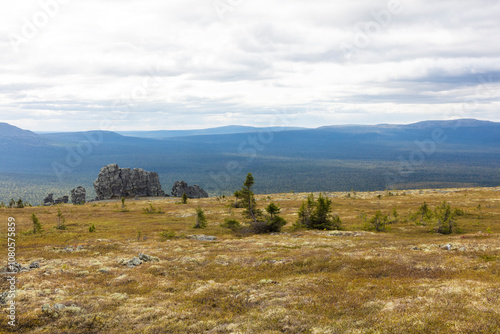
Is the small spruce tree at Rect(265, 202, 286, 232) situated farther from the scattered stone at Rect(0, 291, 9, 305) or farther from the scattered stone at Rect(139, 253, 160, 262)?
the scattered stone at Rect(0, 291, 9, 305)

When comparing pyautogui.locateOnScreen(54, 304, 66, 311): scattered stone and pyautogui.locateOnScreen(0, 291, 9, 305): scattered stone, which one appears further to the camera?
pyautogui.locateOnScreen(0, 291, 9, 305): scattered stone

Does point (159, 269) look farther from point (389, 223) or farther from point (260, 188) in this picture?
point (260, 188)

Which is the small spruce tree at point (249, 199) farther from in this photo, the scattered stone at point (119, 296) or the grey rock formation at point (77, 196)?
the grey rock formation at point (77, 196)

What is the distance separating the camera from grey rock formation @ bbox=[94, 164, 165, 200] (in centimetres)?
13350

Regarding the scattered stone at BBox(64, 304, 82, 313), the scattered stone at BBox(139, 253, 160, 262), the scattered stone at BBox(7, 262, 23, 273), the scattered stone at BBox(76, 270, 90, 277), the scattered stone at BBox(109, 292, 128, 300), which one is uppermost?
the scattered stone at BBox(64, 304, 82, 313)

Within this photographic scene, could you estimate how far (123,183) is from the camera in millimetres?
135375

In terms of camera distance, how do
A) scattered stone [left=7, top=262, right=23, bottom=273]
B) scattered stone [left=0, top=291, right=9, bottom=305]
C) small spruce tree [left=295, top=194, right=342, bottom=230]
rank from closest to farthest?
scattered stone [left=0, top=291, right=9, bottom=305], scattered stone [left=7, top=262, right=23, bottom=273], small spruce tree [left=295, top=194, right=342, bottom=230]

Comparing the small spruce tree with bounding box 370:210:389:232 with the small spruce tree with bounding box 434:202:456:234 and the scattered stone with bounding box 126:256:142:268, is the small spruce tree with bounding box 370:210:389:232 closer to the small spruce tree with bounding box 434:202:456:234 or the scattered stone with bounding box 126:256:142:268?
the small spruce tree with bounding box 434:202:456:234

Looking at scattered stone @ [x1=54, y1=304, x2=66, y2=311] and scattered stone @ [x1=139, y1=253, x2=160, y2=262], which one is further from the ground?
scattered stone @ [x1=54, y1=304, x2=66, y2=311]

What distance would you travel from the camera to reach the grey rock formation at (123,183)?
134m

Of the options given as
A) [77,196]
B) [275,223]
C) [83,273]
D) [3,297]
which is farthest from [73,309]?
[77,196]

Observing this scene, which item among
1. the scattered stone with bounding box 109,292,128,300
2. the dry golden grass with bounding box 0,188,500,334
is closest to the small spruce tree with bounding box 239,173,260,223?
the dry golden grass with bounding box 0,188,500,334

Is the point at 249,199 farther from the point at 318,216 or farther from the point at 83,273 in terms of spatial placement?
the point at 83,273

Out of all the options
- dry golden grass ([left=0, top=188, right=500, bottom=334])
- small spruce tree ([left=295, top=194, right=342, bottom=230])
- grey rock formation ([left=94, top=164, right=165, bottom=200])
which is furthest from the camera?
grey rock formation ([left=94, top=164, right=165, bottom=200])
